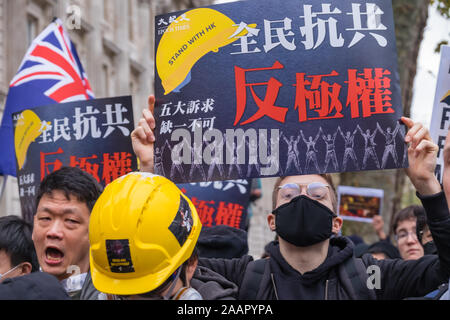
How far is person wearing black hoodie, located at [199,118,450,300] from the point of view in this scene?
3.58m

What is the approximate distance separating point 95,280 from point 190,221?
1.44 feet

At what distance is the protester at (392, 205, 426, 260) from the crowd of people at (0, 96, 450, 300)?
61.1 inches

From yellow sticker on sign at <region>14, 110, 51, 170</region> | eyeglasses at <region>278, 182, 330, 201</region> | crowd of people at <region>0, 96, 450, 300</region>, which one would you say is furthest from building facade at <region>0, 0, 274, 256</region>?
eyeglasses at <region>278, 182, 330, 201</region>

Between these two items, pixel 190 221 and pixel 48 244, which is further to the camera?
pixel 48 244

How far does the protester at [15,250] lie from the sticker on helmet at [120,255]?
1.39 m

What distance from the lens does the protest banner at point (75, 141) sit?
5047 millimetres

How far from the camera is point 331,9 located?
388cm

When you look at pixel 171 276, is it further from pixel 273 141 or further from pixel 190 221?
pixel 273 141

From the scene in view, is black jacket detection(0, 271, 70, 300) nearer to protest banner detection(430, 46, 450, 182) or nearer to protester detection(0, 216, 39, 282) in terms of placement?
protester detection(0, 216, 39, 282)

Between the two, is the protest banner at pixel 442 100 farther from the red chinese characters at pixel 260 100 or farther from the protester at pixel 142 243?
the protester at pixel 142 243

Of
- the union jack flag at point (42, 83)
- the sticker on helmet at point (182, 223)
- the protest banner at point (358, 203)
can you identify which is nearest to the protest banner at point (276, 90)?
the sticker on helmet at point (182, 223)
